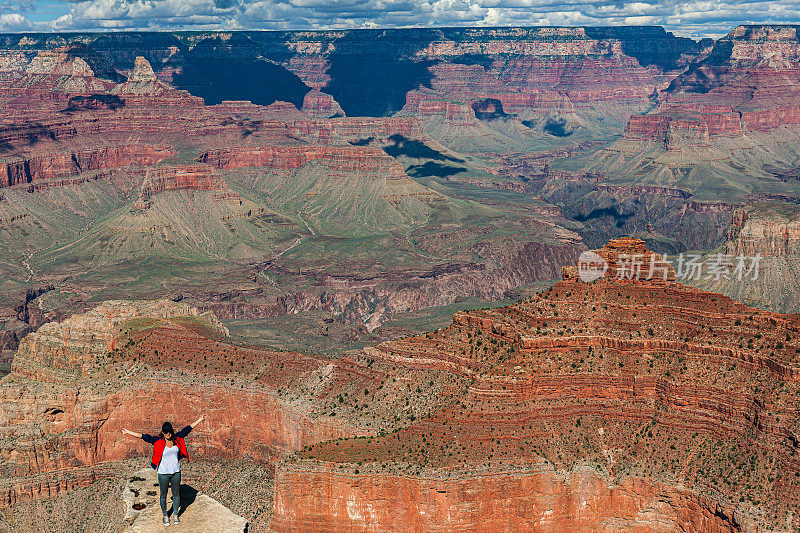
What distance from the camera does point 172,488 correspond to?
4125 centimetres

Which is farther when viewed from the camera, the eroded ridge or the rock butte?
the rock butte

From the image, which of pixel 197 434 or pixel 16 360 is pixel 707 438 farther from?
pixel 16 360

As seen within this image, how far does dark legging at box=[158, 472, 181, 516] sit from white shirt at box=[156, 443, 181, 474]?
0.24 metres

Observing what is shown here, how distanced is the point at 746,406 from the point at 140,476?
6526 cm

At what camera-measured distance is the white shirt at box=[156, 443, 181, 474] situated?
42188 mm

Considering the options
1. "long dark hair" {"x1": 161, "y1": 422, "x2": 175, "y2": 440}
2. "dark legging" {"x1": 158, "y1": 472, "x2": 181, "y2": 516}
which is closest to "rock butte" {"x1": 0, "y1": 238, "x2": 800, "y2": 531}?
"long dark hair" {"x1": 161, "y1": 422, "x2": 175, "y2": 440}

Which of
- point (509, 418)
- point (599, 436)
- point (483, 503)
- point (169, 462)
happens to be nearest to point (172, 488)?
point (169, 462)

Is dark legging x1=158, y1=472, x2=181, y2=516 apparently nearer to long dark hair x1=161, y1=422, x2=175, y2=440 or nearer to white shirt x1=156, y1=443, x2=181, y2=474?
white shirt x1=156, y1=443, x2=181, y2=474

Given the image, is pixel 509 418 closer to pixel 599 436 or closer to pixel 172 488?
pixel 599 436

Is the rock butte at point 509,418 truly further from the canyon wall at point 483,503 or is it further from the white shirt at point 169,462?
the white shirt at point 169,462

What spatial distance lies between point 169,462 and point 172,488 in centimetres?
157

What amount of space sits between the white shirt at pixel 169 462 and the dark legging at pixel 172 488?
0.78 feet

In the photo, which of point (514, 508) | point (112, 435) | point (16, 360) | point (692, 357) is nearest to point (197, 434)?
point (112, 435)

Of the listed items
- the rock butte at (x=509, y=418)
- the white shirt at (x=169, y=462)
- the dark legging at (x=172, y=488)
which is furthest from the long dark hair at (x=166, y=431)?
the rock butte at (x=509, y=418)
